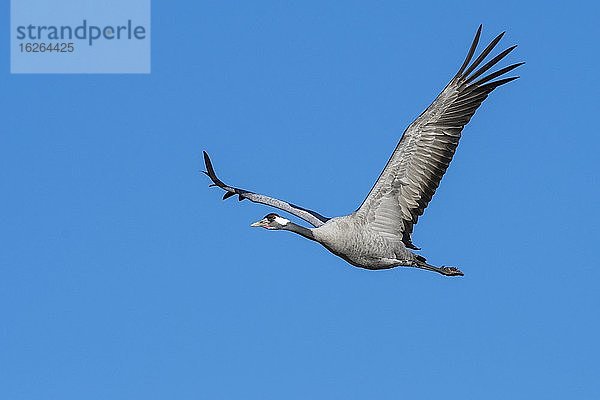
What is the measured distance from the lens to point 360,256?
A: 78.1ft

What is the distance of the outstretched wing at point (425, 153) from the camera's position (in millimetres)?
23672

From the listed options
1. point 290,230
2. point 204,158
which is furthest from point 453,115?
point 204,158

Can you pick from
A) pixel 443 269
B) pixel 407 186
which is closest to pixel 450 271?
pixel 443 269

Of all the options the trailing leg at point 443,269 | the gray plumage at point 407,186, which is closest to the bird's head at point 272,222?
the gray plumage at point 407,186

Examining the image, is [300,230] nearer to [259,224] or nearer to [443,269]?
[259,224]

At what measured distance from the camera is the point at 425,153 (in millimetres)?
23766

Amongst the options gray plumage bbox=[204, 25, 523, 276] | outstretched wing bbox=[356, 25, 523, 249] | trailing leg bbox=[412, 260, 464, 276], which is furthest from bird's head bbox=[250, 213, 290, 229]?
trailing leg bbox=[412, 260, 464, 276]

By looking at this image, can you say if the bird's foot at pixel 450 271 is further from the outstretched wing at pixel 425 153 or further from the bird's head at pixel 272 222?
the bird's head at pixel 272 222

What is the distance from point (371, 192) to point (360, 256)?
54.5 inches

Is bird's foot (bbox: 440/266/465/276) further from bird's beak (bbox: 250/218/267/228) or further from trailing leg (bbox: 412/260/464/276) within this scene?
bird's beak (bbox: 250/218/267/228)

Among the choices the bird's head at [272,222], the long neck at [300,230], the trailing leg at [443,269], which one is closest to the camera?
the long neck at [300,230]

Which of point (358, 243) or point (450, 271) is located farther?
point (450, 271)

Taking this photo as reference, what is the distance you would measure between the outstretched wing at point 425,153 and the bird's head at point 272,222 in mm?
1673

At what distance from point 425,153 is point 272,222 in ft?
11.9
